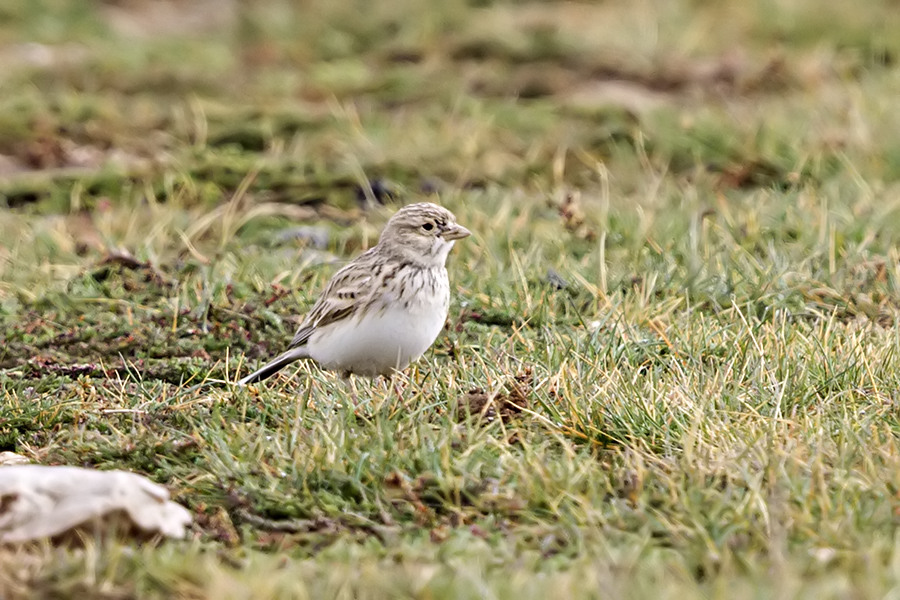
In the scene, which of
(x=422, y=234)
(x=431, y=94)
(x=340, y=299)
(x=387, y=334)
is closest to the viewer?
(x=387, y=334)

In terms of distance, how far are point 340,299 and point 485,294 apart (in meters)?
1.22

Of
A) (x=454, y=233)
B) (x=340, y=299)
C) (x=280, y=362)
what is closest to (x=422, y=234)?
(x=454, y=233)

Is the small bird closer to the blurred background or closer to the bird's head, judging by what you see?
the bird's head

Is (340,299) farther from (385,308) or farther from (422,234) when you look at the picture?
(422,234)

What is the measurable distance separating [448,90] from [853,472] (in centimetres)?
778

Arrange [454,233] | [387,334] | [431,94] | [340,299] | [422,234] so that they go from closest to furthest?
[387,334] → [340,299] → [422,234] → [454,233] → [431,94]

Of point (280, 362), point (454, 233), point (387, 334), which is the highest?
point (454, 233)

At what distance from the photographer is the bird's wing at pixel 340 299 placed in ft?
21.1

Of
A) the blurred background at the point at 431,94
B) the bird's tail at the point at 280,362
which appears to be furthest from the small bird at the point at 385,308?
the blurred background at the point at 431,94

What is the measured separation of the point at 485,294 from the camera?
7.54m

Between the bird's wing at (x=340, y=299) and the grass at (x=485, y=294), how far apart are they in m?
0.22

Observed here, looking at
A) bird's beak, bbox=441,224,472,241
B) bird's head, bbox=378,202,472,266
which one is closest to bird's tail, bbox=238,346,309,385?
bird's head, bbox=378,202,472,266

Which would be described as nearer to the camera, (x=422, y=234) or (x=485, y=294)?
(x=422, y=234)

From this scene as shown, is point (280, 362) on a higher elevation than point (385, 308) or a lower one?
lower
